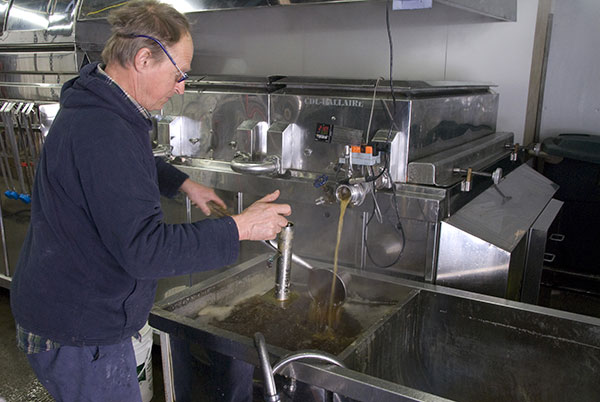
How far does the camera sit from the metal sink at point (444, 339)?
1.47 metres

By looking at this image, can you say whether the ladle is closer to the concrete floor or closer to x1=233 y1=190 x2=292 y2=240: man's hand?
x1=233 y1=190 x2=292 y2=240: man's hand

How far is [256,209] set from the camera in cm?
135

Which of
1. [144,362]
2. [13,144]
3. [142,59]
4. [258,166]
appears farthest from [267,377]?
[13,144]

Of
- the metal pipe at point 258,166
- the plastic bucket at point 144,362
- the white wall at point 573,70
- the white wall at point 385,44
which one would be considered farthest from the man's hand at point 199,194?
the white wall at point 573,70

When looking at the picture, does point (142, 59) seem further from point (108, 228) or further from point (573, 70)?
point (573, 70)

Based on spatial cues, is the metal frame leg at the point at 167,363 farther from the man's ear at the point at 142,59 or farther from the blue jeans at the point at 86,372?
the man's ear at the point at 142,59

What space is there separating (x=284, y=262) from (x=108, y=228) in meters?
0.68

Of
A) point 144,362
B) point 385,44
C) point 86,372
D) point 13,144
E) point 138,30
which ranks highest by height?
point 385,44

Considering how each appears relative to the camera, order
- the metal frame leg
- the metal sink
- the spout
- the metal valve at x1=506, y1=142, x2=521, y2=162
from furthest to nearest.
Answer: the metal valve at x1=506, y1=142, x2=521, y2=162 < the spout < the metal frame leg < the metal sink

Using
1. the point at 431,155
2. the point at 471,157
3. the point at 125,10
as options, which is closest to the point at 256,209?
the point at 125,10

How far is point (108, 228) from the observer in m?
1.14

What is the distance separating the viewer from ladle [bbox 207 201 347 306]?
5.94 ft

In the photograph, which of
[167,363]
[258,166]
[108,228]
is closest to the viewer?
[108,228]

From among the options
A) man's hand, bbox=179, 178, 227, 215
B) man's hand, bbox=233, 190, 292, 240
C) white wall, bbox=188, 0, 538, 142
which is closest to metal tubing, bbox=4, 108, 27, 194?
white wall, bbox=188, 0, 538, 142
